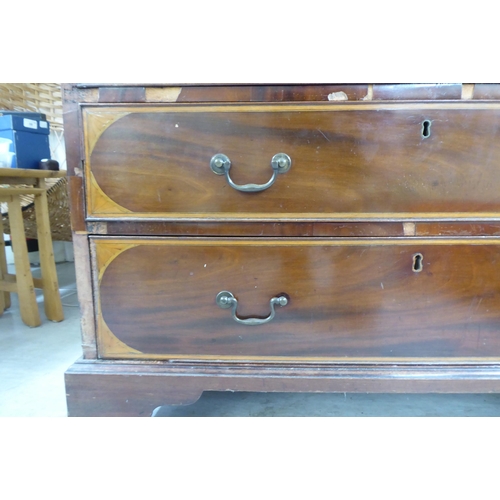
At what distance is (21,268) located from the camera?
1.34 meters

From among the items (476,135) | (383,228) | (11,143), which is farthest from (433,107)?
(11,143)

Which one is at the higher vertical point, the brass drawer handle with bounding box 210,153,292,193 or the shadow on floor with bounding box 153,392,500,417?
the brass drawer handle with bounding box 210,153,292,193

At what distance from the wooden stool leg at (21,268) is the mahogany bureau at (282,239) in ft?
2.63

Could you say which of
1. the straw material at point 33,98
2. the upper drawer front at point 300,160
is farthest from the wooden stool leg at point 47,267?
the straw material at point 33,98

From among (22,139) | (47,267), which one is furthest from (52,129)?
(47,267)

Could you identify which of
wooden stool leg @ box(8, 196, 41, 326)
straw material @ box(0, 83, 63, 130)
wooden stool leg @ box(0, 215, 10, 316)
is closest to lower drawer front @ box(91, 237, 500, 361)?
wooden stool leg @ box(8, 196, 41, 326)

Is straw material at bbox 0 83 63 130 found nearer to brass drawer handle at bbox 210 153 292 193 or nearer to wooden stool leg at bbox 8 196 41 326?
wooden stool leg at bbox 8 196 41 326

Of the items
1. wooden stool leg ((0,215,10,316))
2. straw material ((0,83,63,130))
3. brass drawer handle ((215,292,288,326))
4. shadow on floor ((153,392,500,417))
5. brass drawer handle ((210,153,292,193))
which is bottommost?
shadow on floor ((153,392,500,417))

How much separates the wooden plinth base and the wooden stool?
81 cm

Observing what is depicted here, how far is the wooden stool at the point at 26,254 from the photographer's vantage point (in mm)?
1324

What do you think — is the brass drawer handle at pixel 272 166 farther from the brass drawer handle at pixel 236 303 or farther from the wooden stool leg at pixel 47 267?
the wooden stool leg at pixel 47 267

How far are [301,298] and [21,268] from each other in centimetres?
119

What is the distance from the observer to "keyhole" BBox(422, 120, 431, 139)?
0.63 m
